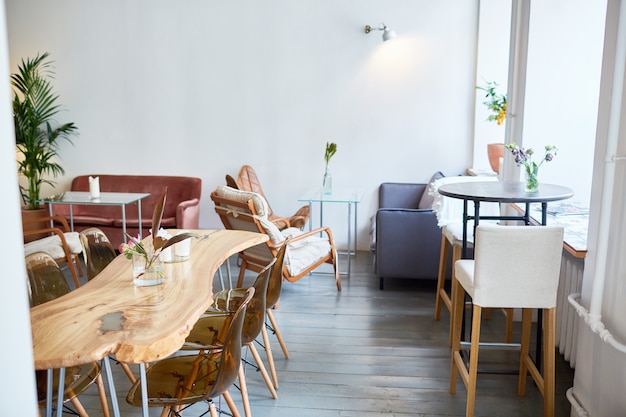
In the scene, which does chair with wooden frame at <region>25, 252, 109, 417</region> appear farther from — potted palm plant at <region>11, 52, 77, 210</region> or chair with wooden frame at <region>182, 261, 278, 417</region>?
potted palm plant at <region>11, 52, 77, 210</region>

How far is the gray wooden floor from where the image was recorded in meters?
3.06

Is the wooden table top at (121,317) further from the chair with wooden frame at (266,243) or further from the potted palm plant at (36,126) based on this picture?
the potted palm plant at (36,126)

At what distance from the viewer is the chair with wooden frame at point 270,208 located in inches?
220

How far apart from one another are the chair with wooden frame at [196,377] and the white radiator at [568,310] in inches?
76.1

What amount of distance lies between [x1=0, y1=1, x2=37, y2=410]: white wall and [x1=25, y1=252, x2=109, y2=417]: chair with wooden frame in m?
1.39

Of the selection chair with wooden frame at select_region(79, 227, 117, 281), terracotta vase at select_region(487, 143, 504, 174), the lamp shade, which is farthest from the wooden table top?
the lamp shade

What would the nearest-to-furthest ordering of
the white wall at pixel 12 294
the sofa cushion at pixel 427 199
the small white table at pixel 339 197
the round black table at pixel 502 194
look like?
1. the white wall at pixel 12 294
2. the round black table at pixel 502 194
3. the small white table at pixel 339 197
4. the sofa cushion at pixel 427 199

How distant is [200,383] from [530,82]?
291 cm

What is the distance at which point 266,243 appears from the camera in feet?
14.3

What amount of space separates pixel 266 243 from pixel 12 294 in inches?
133

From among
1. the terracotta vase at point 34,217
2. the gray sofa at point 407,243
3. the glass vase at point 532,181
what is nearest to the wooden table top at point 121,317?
the glass vase at point 532,181

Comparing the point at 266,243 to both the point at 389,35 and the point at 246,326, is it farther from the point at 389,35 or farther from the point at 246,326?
the point at 389,35

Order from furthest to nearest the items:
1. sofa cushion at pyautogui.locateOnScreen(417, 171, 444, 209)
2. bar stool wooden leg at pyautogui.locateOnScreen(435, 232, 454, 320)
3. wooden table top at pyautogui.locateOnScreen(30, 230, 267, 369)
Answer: sofa cushion at pyautogui.locateOnScreen(417, 171, 444, 209)
bar stool wooden leg at pyautogui.locateOnScreen(435, 232, 454, 320)
wooden table top at pyautogui.locateOnScreen(30, 230, 267, 369)

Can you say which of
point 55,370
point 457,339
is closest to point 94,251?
point 55,370
